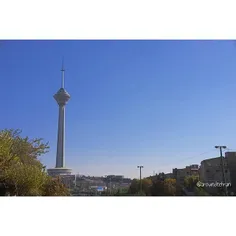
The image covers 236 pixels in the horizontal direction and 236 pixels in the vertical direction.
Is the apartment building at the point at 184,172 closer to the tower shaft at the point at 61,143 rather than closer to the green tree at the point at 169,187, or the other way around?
the green tree at the point at 169,187

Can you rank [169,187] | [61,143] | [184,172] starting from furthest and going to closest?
1. [61,143]
2. [184,172]
3. [169,187]

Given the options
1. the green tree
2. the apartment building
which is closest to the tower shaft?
the apartment building

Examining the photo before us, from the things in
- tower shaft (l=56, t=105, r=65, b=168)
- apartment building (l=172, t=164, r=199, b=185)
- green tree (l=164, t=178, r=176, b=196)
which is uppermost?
tower shaft (l=56, t=105, r=65, b=168)

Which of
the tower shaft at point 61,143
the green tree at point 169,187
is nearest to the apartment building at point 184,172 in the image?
the green tree at point 169,187

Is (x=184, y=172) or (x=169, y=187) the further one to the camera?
(x=184, y=172)

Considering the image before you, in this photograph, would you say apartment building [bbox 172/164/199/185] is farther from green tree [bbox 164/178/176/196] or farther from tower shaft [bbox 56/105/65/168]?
tower shaft [bbox 56/105/65/168]

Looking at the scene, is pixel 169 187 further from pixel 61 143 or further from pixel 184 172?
pixel 61 143

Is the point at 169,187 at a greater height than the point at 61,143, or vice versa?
the point at 61,143

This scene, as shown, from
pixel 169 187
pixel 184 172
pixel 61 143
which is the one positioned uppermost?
pixel 61 143

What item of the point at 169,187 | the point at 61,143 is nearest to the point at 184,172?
the point at 169,187
